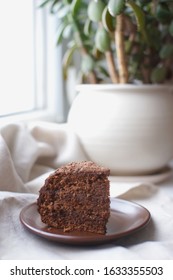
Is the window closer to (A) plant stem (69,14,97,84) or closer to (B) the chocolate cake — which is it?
(A) plant stem (69,14,97,84)

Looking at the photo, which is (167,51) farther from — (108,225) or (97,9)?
(108,225)

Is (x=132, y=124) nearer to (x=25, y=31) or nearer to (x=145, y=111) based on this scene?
(x=145, y=111)

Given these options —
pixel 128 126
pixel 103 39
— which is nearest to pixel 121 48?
pixel 103 39

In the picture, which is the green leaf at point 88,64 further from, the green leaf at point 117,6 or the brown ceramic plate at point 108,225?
the brown ceramic plate at point 108,225

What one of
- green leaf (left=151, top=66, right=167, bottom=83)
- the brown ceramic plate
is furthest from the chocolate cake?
green leaf (left=151, top=66, right=167, bottom=83)

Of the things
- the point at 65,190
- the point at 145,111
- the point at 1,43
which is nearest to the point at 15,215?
the point at 65,190

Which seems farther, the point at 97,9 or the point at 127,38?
the point at 127,38

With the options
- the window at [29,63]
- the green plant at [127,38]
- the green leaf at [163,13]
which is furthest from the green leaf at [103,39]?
the window at [29,63]
